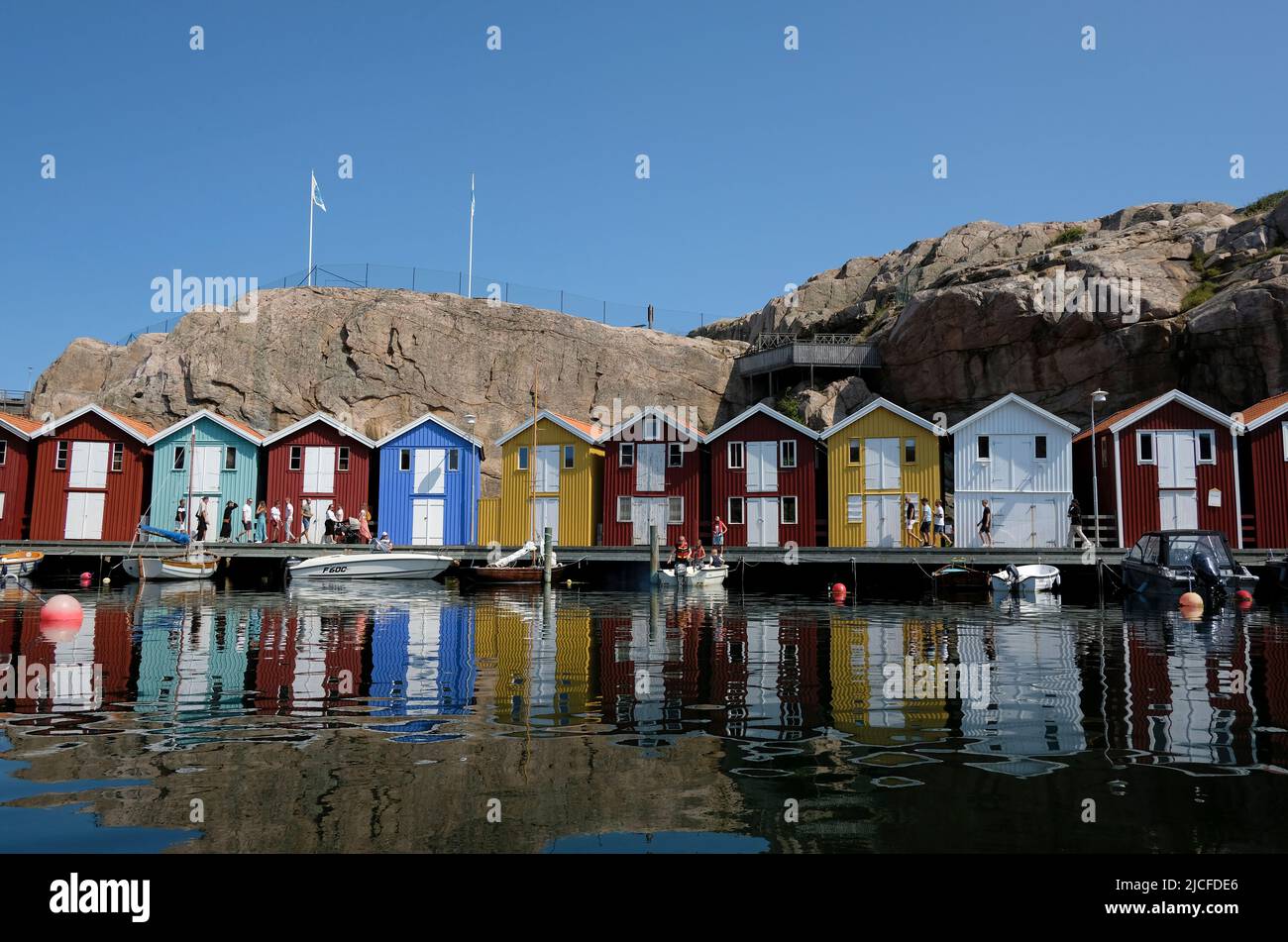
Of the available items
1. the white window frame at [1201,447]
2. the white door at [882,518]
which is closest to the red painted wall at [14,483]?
the white door at [882,518]

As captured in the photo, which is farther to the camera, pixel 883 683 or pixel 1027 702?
pixel 883 683

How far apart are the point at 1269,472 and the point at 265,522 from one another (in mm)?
48000

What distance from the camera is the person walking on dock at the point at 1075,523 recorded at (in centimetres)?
3844

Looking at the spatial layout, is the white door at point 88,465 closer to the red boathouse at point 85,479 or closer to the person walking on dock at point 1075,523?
the red boathouse at point 85,479

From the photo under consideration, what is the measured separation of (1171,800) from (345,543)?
41940 millimetres

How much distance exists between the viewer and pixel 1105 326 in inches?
2098

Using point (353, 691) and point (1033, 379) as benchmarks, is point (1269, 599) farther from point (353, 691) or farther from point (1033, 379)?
point (353, 691)

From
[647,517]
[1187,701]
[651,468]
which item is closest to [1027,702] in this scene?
[1187,701]

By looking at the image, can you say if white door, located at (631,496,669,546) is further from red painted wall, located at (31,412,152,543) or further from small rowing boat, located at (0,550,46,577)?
small rowing boat, located at (0,550,46,577)

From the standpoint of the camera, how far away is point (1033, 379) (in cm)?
5584

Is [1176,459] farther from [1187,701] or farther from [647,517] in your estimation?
[1187,701]

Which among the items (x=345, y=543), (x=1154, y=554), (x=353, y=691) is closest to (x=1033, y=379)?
(x=1154, y=554)

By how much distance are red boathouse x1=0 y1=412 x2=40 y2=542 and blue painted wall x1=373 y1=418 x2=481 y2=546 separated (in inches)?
722

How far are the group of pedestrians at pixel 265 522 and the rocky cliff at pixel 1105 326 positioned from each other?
95.8 ft
